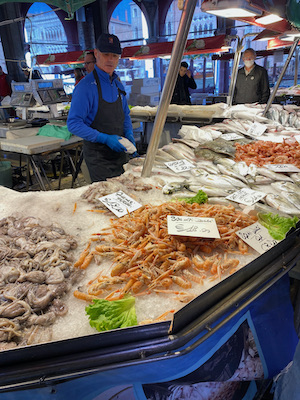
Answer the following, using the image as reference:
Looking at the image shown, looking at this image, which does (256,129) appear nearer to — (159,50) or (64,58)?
(159,50)

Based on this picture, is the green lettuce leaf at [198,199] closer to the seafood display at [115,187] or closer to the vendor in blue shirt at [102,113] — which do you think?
the seafood display at [115,187]

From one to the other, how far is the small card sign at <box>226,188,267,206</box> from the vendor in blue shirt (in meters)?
1.61

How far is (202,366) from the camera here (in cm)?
109

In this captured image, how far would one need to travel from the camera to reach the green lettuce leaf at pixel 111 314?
1.21 m

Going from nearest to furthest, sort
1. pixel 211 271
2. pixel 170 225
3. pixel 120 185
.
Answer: pixel 211 271
pixel 170 225
pixel 120 185

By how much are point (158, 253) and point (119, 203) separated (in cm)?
72

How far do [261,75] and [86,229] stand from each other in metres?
6.22

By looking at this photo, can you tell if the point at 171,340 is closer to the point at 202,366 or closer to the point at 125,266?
the point at 202,366

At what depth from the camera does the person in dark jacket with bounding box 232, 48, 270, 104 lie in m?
6.66

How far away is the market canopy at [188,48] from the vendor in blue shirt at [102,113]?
4.72 meters

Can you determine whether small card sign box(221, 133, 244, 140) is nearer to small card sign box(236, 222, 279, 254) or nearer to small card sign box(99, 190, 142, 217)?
small card sign box(99, 190, 142, 217)

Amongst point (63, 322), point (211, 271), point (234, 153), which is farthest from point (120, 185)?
point (234, 153)

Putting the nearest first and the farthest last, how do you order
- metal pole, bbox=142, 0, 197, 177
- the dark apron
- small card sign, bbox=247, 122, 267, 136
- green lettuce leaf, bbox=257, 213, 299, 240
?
1. green lettuce leaf, bbox=257, 213, 299, 240
2. metal pole, bbox=142, 0, 197, 177
3. the dark apron
4. small card sign, bbox=247, 122, 267, 136

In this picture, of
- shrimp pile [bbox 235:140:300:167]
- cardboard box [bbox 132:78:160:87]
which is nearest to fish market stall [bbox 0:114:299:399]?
shrimp pile [bbox 235:140:300:167]
